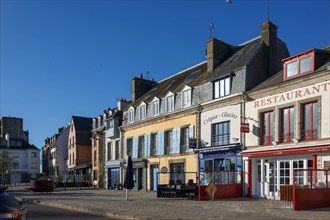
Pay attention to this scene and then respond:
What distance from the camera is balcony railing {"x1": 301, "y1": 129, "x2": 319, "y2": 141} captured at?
19981 mm

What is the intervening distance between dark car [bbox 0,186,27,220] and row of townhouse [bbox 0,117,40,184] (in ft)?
280

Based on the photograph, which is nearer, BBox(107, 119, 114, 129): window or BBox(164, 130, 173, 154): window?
BBox(164, 130, 173, 154): window

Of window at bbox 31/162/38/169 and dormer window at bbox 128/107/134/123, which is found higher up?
dormer window at bbox 128/107/134/123

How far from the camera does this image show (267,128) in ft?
75.4

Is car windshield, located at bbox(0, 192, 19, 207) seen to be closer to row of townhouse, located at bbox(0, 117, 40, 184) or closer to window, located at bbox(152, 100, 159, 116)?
window, located at bbox(152, 100, 159, 116)

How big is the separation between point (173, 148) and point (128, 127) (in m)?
8.41

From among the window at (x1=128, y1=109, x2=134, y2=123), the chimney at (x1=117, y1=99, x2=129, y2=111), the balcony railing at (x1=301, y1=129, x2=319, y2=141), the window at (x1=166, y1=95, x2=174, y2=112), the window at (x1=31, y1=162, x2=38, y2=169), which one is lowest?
the window at (x1=31, y1=162, x2=38, y2=169)

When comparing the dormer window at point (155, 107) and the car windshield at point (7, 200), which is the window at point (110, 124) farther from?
the car windshield at point (7, 200)

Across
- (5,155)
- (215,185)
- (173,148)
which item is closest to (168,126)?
(173,148)

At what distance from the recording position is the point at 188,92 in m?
30.5

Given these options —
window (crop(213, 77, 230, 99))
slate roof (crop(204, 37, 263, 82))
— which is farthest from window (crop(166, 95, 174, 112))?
window (crop(213, 77, 230, 99))

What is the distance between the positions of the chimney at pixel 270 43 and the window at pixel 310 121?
236 inches

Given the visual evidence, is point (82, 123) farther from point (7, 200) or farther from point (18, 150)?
point (7, 200)

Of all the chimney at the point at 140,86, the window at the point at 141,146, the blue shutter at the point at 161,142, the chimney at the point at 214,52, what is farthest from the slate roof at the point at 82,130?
the chimney at the point at 214,52
